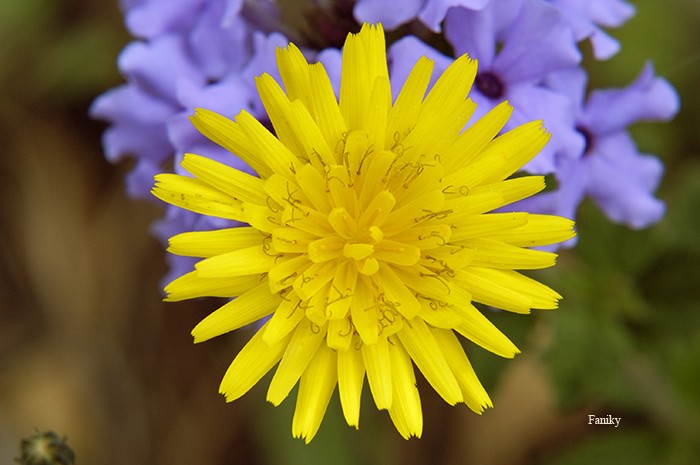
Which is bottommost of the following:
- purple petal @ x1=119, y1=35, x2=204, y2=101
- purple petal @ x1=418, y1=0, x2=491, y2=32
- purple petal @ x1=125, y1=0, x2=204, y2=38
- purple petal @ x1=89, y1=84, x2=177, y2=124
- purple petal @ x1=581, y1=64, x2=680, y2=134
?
purple petal @ x1=581, y1=64, x2=680, y2=134

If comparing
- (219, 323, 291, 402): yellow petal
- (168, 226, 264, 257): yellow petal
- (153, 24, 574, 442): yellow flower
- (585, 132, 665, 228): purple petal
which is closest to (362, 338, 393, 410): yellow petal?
(153, 24, 574, 442): yellow flower

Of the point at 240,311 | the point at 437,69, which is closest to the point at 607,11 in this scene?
the point at 437,69

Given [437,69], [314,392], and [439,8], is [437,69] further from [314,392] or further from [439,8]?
[314,392]

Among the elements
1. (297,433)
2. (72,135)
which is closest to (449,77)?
(297,433)

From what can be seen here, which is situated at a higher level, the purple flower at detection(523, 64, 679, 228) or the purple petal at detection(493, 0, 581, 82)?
the purple petal at detection(493, 0, 581, 82)

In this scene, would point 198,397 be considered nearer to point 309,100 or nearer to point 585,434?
point 585,434

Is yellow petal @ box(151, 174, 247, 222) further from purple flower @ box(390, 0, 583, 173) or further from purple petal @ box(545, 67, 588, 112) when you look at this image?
purple petal @ box(545, 67, 588, 112)
